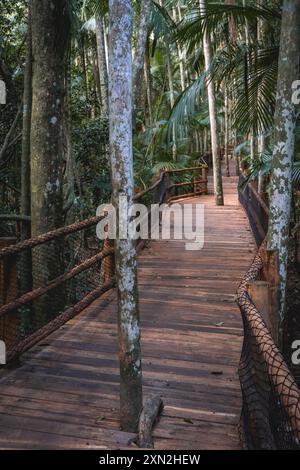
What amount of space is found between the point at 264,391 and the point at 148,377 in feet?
5.24

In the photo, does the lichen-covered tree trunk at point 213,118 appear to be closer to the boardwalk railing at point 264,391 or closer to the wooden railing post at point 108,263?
the wooden railing post at point 108,263

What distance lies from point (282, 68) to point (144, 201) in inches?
219

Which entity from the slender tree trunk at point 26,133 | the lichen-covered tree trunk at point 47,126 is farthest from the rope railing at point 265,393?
the slender tree trunk at point 26,133

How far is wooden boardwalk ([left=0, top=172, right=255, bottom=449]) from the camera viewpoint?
3020 mm

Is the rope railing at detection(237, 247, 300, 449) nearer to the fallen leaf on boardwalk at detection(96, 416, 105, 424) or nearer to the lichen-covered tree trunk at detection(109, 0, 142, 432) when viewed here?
the lichen-covered tree trunk at detection(109, 0, 142, 432)

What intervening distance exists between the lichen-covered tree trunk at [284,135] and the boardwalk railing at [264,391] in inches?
76.9

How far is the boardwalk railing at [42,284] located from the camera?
3.95 m

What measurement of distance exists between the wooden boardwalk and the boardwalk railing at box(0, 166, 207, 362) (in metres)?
0.15

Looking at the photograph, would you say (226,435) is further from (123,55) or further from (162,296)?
(162,296)

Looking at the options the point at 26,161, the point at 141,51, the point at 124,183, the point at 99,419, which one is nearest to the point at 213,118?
the point at 141,51

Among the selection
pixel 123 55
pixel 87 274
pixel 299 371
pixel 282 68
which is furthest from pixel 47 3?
pixel 299 371

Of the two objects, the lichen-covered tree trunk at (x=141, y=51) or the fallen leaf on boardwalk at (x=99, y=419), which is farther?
the lichen-covered tree trunk at (x=141, y=51)

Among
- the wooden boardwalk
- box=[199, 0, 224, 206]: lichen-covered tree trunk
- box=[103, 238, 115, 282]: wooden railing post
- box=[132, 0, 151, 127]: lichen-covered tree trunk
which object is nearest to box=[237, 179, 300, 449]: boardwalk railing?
the wooden boardwalk
